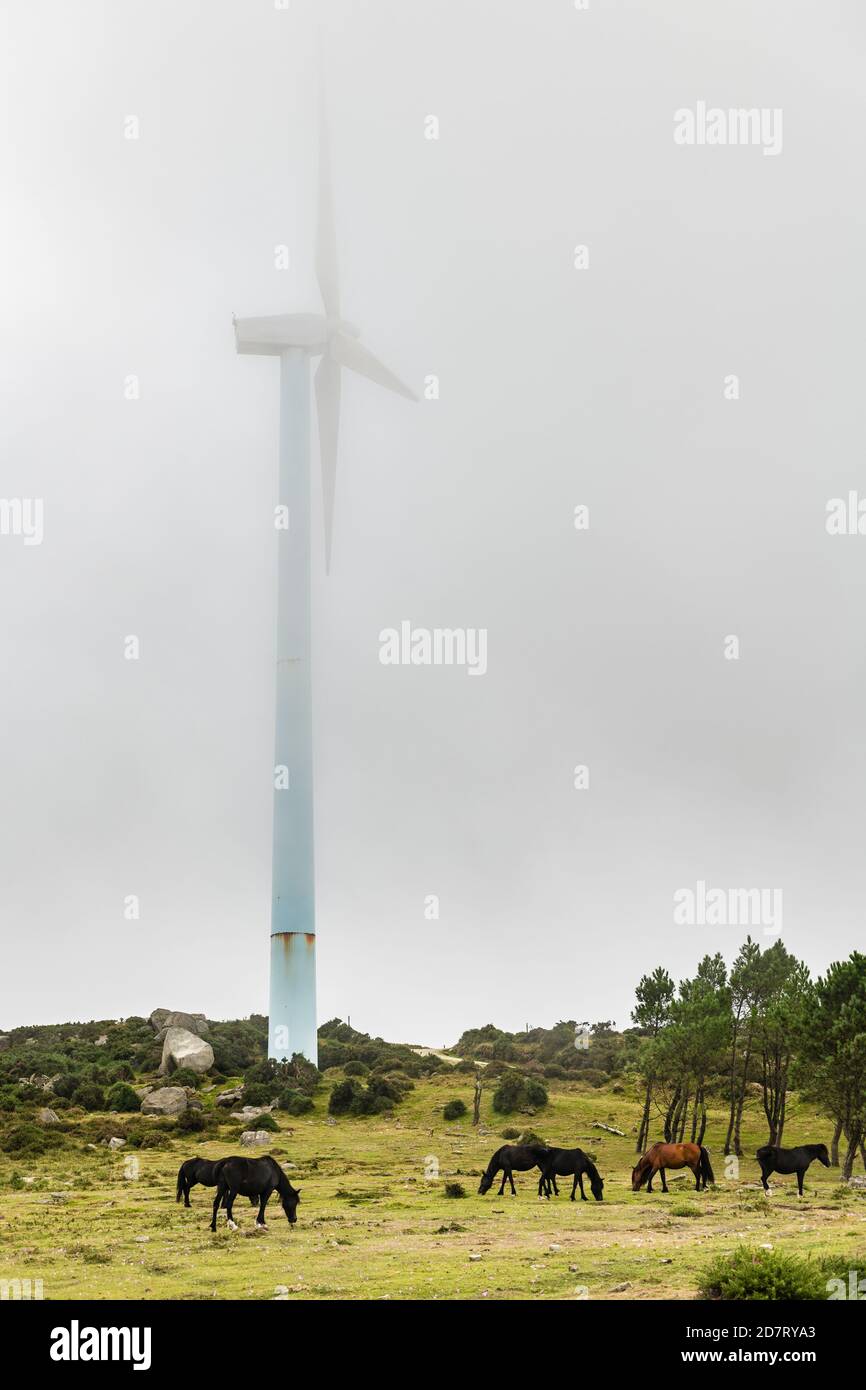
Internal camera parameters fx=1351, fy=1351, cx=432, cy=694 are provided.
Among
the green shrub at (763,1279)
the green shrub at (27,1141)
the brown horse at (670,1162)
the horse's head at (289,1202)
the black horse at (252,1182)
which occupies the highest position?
the green shrub at (763,1279)

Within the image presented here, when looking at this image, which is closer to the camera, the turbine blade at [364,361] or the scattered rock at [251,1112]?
the scattered rock at [251,1112]

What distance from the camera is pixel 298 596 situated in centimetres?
9406

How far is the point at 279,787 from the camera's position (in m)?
92.6

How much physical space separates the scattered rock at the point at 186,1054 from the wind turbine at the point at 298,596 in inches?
179

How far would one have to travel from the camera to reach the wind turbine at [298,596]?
3563 inches

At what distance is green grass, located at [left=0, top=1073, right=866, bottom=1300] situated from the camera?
26781 millimetres

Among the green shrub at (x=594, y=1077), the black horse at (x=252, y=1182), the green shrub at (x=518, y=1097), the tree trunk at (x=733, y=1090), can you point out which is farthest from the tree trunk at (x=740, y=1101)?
the black horse at (x=252, y=1182)

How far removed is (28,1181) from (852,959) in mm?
35181

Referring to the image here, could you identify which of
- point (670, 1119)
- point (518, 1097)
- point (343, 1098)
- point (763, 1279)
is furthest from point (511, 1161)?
point (343, 1098)

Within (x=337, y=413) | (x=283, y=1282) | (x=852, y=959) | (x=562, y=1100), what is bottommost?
(x=562, y=1100)

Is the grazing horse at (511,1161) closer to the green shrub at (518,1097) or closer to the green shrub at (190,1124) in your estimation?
the green shrub at (190,1124)

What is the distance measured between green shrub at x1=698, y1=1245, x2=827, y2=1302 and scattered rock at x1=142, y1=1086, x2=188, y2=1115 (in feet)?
189
